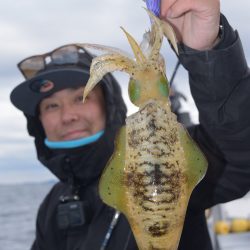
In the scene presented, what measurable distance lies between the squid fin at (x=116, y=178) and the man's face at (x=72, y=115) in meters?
3.12

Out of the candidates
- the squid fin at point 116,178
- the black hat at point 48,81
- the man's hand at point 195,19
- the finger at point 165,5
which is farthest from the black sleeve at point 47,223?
the squid fin at point 116,178

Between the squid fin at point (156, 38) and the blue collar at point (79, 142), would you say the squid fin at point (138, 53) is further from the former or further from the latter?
the blue collar at point (79, 142)

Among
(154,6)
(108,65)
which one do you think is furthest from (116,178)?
(154,6)

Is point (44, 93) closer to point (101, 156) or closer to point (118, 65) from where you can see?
point (101, 156)

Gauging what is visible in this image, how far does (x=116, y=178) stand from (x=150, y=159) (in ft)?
0.51

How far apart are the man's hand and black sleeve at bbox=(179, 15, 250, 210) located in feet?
0.17

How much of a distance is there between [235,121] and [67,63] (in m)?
2.87

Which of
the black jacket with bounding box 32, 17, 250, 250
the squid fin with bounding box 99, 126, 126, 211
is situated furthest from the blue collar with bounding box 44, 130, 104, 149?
the squid fin with bounding box 99, 126, 126, 211

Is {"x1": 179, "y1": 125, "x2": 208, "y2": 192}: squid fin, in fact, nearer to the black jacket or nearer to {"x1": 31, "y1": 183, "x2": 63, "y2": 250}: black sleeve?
the black jacket

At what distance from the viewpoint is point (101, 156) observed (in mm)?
5230

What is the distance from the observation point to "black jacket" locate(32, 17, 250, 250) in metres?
2.92

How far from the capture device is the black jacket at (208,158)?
9.59 ft

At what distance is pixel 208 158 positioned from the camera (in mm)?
3609

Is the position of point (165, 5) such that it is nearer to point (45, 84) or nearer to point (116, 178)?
point (116, 178)
